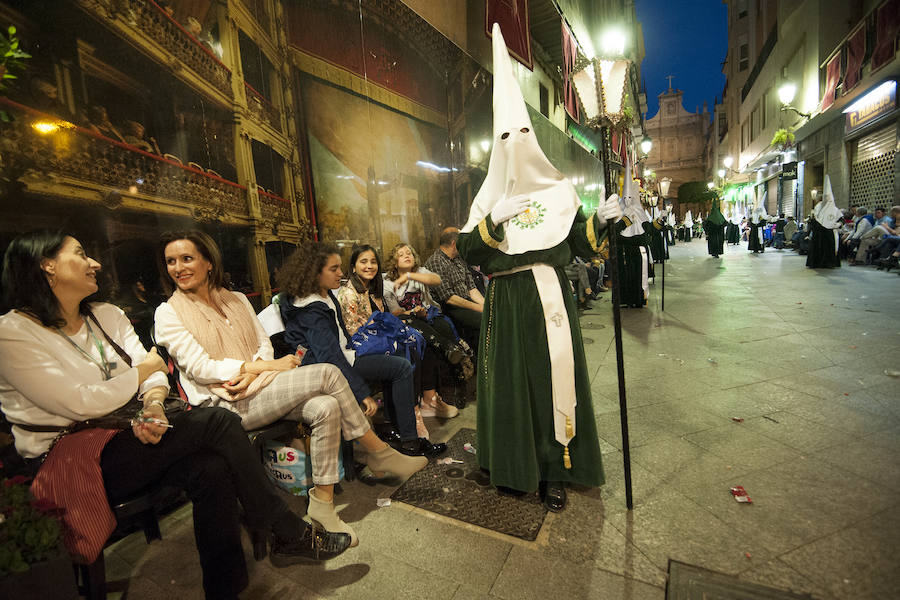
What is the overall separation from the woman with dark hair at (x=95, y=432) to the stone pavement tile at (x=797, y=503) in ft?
7.27

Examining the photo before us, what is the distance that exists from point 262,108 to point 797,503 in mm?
4479

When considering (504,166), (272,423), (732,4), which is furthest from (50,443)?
(732,4)

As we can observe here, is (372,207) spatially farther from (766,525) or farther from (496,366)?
(766,525)

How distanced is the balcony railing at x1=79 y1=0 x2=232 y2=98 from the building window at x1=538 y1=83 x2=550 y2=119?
9.03 m

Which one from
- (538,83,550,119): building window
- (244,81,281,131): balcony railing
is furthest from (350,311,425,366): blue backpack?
(538,83,550,119): building window

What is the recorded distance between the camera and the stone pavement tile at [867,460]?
2341mm

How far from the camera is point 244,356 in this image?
2.44 metres

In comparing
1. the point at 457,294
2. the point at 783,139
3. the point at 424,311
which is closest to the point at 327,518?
the point at 424,311

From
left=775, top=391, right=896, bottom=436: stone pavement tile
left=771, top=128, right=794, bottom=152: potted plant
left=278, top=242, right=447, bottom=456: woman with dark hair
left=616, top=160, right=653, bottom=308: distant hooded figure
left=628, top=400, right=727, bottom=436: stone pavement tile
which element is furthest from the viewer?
left=771, top=128, right=794, bottom=152: potted plant

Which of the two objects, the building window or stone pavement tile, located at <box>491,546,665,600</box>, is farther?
the building window

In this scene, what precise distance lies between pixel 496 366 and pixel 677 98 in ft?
225

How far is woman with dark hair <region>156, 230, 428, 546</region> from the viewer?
218 centimetres

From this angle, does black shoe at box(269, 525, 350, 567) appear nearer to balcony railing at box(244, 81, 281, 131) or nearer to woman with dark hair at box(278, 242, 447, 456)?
woman with dark hair at box(278, 242, 447, 456)

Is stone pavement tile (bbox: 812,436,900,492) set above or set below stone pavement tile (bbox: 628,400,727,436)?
below
